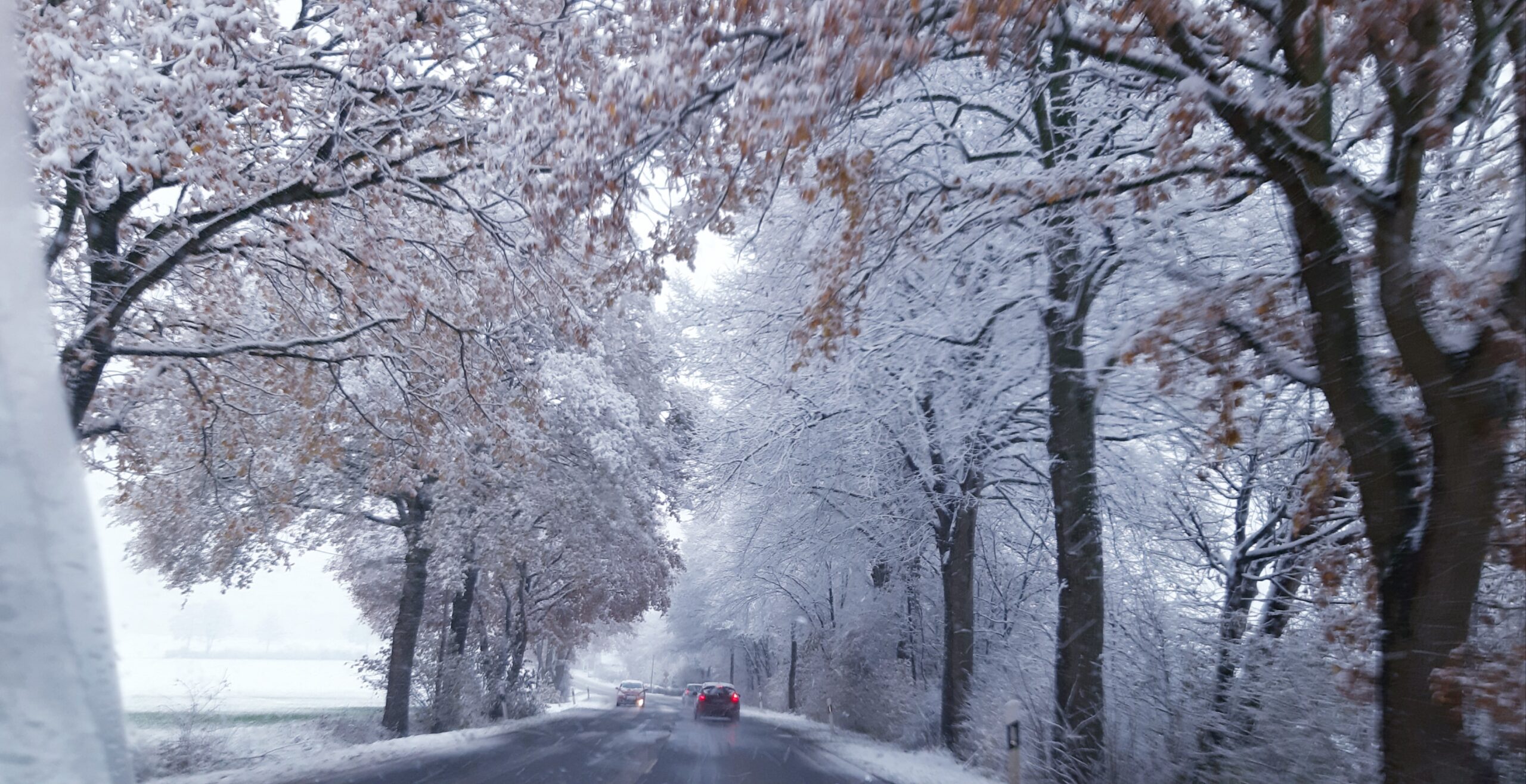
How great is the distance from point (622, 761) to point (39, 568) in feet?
Result: 40.1

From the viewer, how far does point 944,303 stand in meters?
11.4

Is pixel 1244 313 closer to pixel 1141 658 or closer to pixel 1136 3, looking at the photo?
pixel 1136 3

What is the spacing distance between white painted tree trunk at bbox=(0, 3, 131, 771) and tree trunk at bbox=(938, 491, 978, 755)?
13.2 metres

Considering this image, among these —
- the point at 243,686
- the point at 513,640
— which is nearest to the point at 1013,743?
the point at 513,640

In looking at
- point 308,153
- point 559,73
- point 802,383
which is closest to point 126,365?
point 308,153

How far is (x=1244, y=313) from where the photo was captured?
5793 millimetres

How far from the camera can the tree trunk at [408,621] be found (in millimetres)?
18000

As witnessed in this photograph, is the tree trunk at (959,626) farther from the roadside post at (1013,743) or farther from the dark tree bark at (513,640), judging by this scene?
the dark tree bark at (513,640)

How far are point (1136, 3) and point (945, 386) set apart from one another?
28.0 feet

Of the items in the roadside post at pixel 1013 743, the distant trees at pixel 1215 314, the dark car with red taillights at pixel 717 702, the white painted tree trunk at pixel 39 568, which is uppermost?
the distant trees at pixel 1215 314

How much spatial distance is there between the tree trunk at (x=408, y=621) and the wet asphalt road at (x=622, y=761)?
6.26ft

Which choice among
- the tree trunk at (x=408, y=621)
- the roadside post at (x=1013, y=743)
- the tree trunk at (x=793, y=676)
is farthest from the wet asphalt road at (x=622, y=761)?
the tree trunk at (x=793, y=676)

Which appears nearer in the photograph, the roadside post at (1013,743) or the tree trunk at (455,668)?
the roadside post at (1013,743)

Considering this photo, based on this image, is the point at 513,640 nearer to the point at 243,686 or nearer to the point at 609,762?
the point at 609,762
